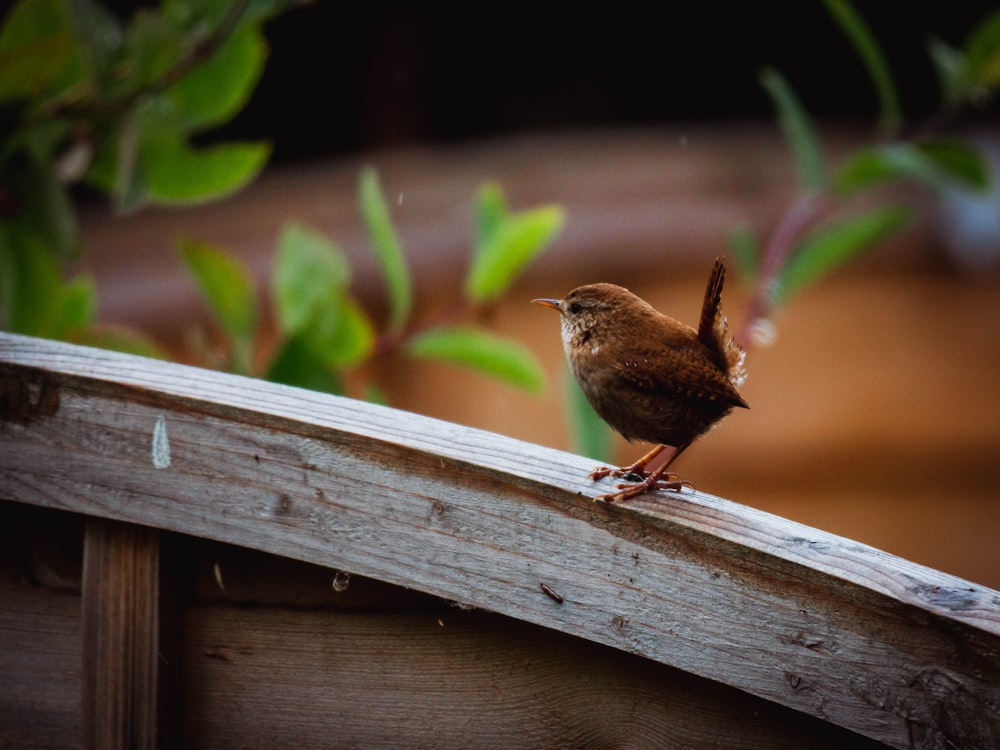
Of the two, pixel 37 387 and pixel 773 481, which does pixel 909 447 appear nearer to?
pixel 773 481

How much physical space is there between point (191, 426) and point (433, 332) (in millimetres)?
905

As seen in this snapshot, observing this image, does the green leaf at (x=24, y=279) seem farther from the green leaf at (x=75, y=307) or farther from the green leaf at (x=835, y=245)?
the green leaf at (x=835, y=245)

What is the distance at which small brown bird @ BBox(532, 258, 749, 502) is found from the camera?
1740mm

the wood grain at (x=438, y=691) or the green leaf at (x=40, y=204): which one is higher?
the green leaf at (x=40, y=204)

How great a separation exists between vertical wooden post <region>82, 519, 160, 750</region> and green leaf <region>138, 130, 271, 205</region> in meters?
0.89

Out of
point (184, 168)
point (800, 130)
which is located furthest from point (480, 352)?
point (800, 130)

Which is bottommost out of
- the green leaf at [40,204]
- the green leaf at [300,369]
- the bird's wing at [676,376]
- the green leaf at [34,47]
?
the green leaf at [300,369]

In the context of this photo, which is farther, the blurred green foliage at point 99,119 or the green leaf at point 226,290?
the green leaf at point 226,290

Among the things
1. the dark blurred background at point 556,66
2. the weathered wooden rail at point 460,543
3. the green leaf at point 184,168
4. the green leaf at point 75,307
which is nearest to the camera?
the weathered wooden rail at point 460,543

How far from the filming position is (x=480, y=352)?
200 centimetres

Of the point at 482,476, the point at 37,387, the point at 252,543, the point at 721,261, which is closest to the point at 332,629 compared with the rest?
the point at 252,543

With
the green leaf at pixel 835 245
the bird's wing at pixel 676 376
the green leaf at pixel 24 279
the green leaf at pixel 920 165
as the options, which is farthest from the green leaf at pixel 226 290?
the green leaf at pixel 920 165

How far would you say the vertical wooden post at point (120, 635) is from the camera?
121 centimetres

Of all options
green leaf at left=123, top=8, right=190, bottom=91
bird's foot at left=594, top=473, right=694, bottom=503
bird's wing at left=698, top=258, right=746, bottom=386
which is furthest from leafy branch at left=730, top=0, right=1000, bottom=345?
green leaf at left=123, top=8, right=190, bottom=91
